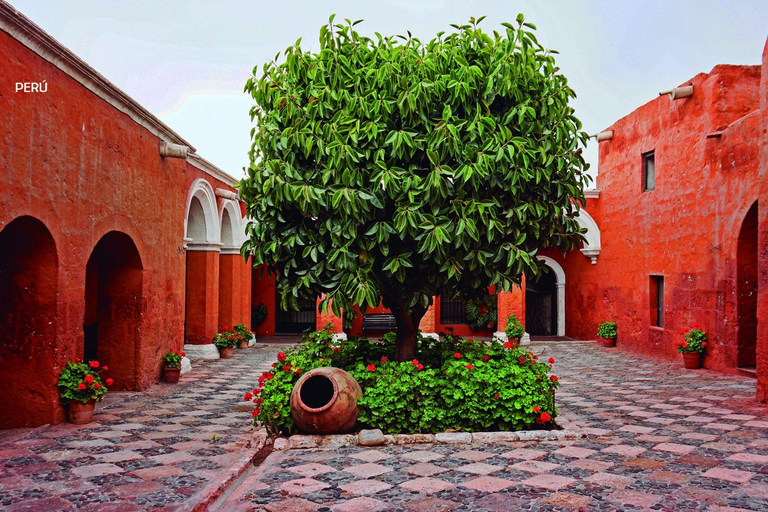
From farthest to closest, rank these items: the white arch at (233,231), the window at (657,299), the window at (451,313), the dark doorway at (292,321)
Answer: the dark doorway at (292,321) < the window at (451,313) < the white arch at (233,231) < the window at (657,299)

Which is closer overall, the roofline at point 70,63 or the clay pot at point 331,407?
the roofline at point 70,63

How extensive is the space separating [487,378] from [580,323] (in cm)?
1168

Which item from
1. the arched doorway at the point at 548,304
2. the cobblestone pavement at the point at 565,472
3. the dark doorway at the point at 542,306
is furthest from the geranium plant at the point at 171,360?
the dark doorway at the point at 542,306

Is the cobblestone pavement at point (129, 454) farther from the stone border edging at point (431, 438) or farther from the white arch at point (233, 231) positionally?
the white arch at point (233, 231)

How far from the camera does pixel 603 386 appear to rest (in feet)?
30.7

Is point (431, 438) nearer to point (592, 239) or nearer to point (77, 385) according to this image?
point (77, 385)

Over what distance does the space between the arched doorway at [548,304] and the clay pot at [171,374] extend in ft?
36.3

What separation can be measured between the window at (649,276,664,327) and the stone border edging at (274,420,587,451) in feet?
26.1

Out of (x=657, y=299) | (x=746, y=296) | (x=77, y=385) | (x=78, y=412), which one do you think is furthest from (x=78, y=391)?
(x=657, y=299)

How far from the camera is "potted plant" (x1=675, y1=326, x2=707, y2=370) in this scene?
10914 mm

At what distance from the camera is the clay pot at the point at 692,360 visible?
1093 centimetres

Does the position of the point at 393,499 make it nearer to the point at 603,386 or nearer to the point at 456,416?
the point at 456,416

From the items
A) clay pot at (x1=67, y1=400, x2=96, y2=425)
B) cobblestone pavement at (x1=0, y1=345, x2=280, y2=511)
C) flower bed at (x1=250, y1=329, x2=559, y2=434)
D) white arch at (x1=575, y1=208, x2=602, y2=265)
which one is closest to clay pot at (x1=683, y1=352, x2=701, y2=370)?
white arch at (x1=575, y1=208, x2=602, y2=265)

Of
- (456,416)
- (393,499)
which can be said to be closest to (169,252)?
(456,416)
